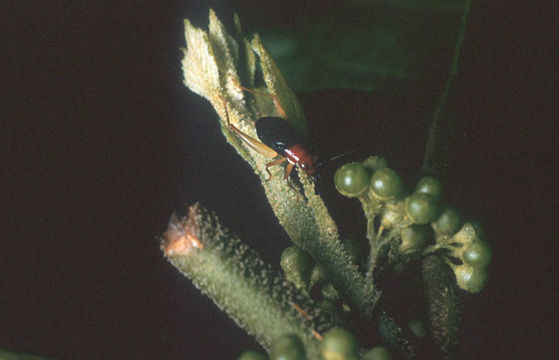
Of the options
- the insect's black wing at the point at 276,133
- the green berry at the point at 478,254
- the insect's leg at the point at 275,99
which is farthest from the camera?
the insect's black wing at the point at 276,133

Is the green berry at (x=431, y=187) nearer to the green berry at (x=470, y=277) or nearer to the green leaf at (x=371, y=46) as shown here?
the green berry at (x=470, y=277)

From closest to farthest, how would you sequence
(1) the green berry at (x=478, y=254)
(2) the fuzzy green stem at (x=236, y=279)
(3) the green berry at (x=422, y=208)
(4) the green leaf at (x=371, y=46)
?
(2) the fuzzy green stem at (x=236, y=279) → (3) the green berry at (x=422, y=208) → (1) the green berry at (x=478, y=254) → (4) the green leaf at (x=371, y=46)

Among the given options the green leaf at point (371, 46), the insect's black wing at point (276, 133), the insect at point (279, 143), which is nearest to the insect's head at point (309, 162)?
the insect at point (279, 143)

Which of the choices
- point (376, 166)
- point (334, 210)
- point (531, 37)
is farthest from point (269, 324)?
point (531, 37)

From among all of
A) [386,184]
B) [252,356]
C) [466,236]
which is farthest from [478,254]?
Result: [252,356]

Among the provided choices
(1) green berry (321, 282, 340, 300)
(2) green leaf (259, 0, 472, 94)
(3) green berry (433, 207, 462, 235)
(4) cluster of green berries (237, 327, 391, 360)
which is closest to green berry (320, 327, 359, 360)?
(4) cluster of green berries (237, 327, 391, 360)

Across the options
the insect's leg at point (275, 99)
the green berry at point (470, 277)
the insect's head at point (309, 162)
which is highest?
the insect's leg at point (275, 99)

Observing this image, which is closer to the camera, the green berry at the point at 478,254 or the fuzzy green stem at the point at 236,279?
the fuzzy green stem at the point at 236,279

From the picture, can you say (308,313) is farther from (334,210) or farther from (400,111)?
(400,111)

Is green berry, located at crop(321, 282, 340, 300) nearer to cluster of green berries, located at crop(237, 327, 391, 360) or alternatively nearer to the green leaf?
cluster of green berries, located at crop(237, 327, 391, 360)
